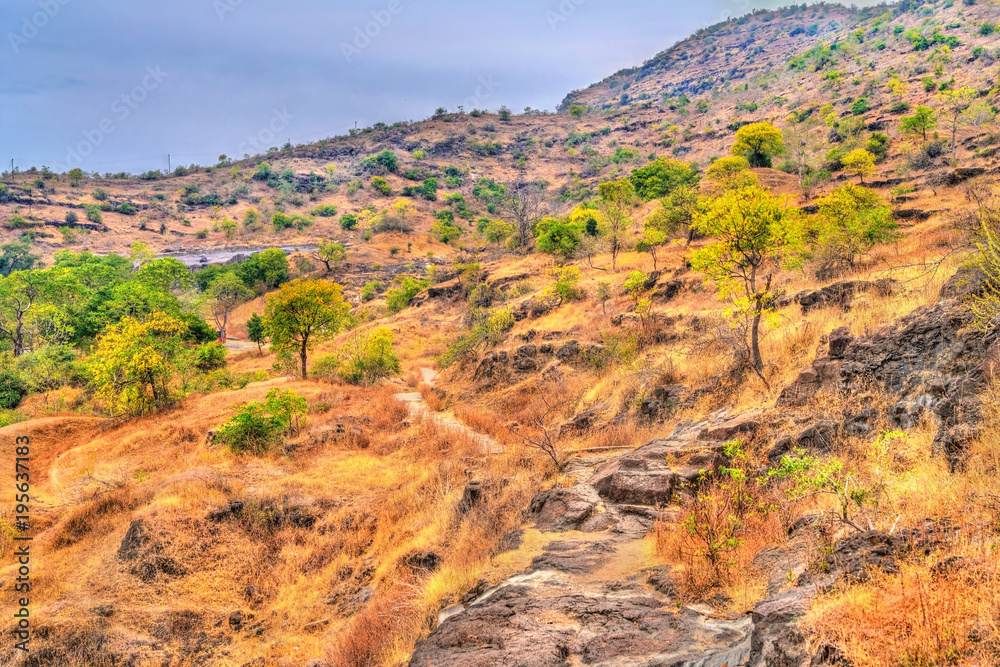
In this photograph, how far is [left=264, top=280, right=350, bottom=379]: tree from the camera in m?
28.0

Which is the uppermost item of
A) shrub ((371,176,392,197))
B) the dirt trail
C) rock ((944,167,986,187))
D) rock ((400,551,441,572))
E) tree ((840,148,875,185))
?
shrub ((371,176,392,197))

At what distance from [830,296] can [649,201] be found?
1599 inches

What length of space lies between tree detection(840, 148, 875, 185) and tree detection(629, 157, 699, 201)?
1306cm

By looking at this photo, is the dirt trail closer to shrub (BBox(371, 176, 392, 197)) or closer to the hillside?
the hillside

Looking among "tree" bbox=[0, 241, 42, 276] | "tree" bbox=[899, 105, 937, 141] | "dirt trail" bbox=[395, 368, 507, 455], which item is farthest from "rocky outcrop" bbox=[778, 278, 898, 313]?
"tree" bbox=[0, 241, 42, 276]

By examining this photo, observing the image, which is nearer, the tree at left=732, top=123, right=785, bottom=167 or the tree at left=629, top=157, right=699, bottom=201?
the tree at left=732, top=123, right=785, bottom=167

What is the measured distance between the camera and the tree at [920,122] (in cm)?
4050

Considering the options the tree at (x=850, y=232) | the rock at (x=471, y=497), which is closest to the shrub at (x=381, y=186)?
the tree at (x=850, y=232)

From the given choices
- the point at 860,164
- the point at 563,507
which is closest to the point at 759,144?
the point at 860,164

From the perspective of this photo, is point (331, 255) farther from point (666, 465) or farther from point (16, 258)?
point (666, 465)

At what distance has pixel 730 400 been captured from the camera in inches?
457

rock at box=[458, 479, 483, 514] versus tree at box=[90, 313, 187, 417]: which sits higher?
tree at box=[90, 313, 187, 417]

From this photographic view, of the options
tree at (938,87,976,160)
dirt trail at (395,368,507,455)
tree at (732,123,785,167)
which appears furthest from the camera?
tree at (732,123,785,167)

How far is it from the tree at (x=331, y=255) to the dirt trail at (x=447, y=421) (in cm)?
4633
